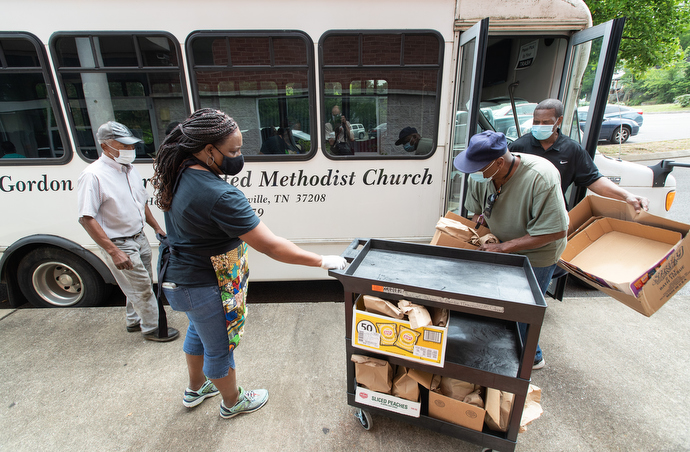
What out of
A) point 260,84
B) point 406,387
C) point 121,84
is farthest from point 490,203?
point 121,84

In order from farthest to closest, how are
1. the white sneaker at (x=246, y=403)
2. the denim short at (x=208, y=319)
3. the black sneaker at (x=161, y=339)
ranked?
the black sneaker at (x=161, y=339) < the white sneaker at (x=246, y=403) < the denim short at (x=208, y=319)

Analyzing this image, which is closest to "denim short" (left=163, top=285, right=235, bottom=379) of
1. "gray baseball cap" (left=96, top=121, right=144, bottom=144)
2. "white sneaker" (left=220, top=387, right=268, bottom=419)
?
"white sneaker" (left=220, top=387, right=268, bottom=419)

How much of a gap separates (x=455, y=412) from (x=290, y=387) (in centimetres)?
122

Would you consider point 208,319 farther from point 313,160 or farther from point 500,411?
point 313,160

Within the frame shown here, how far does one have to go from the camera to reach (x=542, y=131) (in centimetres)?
269

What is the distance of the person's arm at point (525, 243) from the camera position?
2072mm

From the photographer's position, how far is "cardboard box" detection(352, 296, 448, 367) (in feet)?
5.36

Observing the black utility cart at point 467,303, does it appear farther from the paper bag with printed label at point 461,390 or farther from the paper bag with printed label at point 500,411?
the paper bag with printed label at point 461,390

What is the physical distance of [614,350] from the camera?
2.79m

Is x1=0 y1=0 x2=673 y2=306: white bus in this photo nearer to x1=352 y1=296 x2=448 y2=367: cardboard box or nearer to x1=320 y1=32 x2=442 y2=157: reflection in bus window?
x1=320 y1=32 x2=442 y2=157: reflection in bus window

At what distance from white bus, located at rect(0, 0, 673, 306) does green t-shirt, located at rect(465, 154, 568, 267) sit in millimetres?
1006

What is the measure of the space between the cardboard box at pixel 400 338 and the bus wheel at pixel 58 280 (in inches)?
122

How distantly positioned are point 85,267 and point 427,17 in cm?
397

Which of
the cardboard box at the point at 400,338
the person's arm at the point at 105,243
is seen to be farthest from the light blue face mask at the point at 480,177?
the person's arm at the point at 105,243
